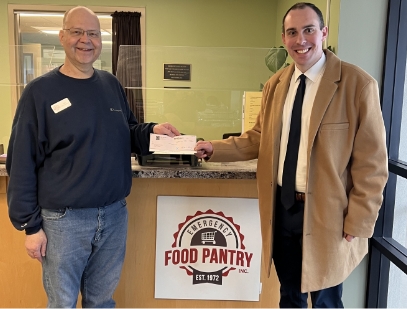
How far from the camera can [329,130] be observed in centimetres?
131

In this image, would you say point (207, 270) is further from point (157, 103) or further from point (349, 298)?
point (157, 103)

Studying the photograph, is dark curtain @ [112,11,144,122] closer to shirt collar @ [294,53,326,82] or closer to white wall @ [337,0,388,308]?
shirt collar @ [294,53,326,82]

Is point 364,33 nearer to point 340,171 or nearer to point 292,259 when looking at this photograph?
point 340,171

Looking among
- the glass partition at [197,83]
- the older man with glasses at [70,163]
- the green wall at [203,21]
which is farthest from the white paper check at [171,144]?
the green wall at [203,21]

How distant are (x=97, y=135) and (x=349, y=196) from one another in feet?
2.98

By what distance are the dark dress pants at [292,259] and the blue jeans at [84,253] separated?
0.62m

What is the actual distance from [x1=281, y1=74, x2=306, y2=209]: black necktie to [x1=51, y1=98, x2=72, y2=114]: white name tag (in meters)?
0.79

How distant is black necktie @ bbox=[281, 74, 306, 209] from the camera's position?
54.7 inches

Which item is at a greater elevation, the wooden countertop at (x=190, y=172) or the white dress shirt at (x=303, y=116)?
the white dress shirt at (x=303, y=116)

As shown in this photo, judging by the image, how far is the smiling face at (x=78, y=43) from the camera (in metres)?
1.37

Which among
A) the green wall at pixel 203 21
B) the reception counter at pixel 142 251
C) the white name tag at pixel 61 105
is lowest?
the reception counter at pixel 142 251

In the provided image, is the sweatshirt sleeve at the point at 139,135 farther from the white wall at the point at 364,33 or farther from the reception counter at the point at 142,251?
the white wall at the point at 364,33

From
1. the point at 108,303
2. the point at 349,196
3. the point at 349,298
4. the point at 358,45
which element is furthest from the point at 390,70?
the point at 108,303

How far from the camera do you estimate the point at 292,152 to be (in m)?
1.39
